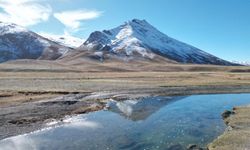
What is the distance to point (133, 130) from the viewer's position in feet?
124

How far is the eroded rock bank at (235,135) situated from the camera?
28312mm

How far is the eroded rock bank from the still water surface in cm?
126

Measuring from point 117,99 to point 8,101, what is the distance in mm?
19574

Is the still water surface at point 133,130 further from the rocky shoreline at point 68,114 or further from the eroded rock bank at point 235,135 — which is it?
the rocky shoreline at point 68,114

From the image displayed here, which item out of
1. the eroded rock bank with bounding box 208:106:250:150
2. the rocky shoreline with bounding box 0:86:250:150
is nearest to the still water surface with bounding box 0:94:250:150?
the eroded rock bank with bounding box 208:106:250:150

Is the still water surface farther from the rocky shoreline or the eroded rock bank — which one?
the rocky shoreline

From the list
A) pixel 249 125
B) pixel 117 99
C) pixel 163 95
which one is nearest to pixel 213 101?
pixel 163 95

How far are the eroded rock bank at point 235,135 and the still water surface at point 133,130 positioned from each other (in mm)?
1260

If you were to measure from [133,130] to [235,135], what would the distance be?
36.1ft

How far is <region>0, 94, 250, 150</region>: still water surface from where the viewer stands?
30.8 meters

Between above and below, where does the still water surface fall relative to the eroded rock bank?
below

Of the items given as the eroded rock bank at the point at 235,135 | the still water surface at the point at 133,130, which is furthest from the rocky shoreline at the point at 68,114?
the still water surface at the point at 133,130

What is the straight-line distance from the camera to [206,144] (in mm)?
30781

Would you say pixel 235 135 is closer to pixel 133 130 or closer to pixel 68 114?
pixel 133 130
